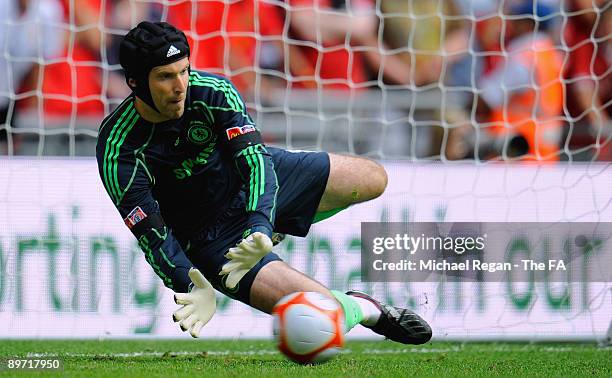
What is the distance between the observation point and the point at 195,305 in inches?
168

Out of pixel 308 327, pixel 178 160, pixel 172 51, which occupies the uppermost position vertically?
pixel 172 51

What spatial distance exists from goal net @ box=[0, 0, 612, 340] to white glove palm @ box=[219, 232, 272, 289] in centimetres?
242

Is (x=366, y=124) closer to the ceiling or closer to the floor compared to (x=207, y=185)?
closer to the floor

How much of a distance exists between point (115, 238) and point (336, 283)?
146 cm

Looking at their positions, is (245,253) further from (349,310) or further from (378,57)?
(378,57)

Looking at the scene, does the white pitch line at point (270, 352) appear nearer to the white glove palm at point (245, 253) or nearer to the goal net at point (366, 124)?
the goal net at point (366, 124)

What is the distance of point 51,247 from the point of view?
6.53 meters

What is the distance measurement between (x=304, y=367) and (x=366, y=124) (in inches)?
115

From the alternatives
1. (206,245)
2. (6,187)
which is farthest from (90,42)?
(206,245)

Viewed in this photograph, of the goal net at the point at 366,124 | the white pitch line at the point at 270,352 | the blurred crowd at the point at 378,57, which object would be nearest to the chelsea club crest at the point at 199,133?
the white pitch line at the point at 270,352

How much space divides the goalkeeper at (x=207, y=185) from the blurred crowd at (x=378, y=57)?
233 centimetres

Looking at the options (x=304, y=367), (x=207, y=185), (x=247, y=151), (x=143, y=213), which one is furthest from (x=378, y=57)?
(x=143, y=213)

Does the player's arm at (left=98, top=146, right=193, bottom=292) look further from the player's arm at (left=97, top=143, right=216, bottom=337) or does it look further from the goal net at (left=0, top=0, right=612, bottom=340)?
the goal net at (left=0, top=0, right=612, bottom=340)

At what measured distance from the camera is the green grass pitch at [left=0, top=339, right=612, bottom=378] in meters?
4.65
